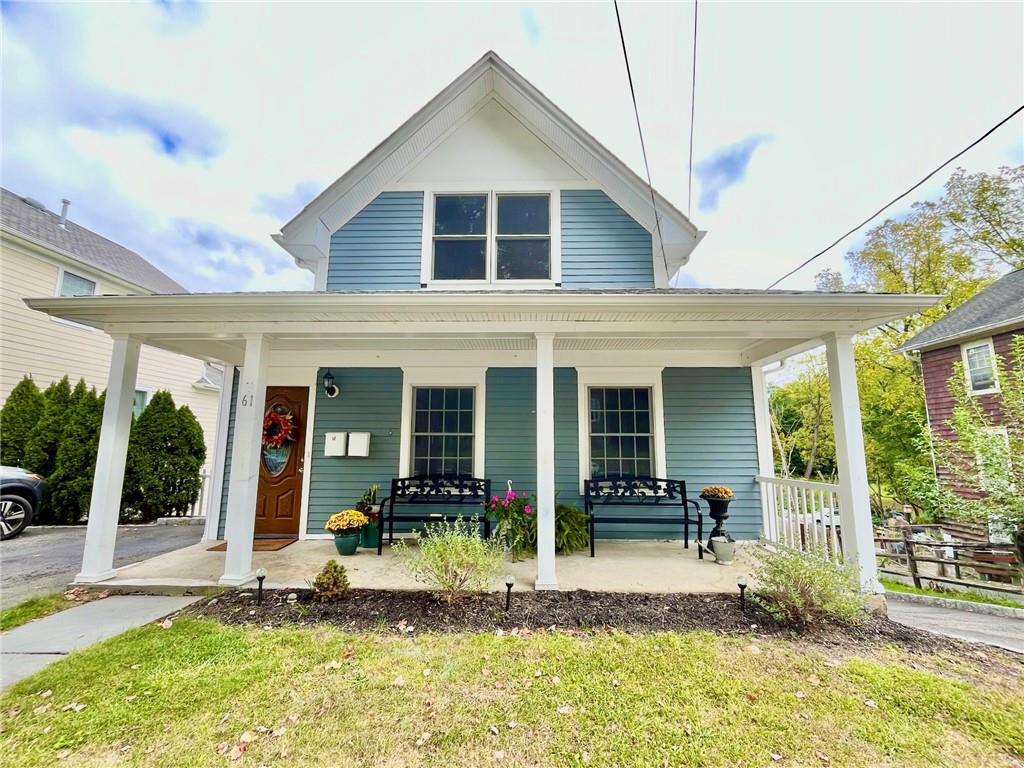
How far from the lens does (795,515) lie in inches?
192

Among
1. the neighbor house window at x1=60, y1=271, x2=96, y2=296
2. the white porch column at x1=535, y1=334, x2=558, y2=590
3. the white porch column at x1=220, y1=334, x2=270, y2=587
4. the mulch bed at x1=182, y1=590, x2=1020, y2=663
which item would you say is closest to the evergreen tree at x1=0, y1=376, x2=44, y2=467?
the neighbor house window at x1=60, y1=271, x2=96, y2=296

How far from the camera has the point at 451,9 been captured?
5074 millimetres

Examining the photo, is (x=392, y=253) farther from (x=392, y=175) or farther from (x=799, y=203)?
(x=799, y=203)

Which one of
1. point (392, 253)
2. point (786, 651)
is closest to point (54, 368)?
point (392, 253)

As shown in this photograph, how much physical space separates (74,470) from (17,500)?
1112 millimetres

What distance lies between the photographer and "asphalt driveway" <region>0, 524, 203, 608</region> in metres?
4.21

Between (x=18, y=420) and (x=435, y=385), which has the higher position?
(x=435, y=385)

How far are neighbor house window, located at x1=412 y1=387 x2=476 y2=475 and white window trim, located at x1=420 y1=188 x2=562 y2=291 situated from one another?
5.22 feet

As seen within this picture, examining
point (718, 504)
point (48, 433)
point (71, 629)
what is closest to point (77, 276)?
point (48, 433)

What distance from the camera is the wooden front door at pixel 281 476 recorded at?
19.5ft

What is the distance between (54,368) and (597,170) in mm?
11740

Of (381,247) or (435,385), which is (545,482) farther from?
(381,247)

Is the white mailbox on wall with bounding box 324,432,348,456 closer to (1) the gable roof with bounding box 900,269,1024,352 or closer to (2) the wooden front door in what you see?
(2) the wooden front door

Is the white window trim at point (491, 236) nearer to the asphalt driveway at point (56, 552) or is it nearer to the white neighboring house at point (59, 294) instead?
the white neighboring house at point (59, 294)
